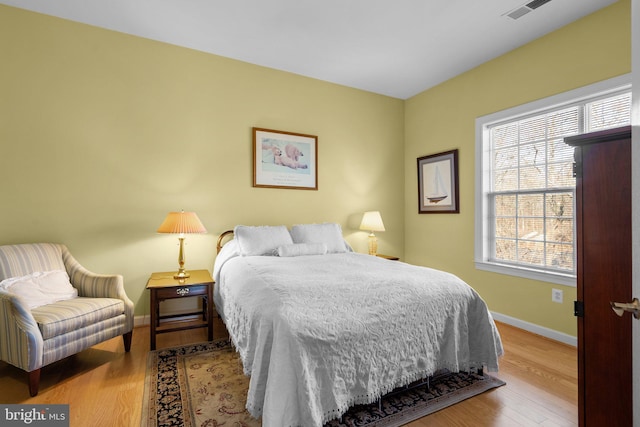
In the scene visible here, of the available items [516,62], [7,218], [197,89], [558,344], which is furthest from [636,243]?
[7,218]

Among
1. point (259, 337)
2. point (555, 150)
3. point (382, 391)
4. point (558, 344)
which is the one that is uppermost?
point (555, 150)

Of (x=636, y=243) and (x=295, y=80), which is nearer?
(x=636, y=243)

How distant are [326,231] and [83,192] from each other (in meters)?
2.44

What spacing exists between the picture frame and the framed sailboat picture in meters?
1.56

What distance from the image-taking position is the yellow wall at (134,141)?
9.09 feet

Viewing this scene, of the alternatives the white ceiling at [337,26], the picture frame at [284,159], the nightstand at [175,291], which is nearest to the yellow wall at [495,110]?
the white ceiling at [337,26]

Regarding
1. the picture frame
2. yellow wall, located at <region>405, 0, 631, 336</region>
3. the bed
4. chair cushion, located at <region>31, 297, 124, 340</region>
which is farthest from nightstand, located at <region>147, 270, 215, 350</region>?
yellow wall, located at <region>405, 0, 631, 336</region>

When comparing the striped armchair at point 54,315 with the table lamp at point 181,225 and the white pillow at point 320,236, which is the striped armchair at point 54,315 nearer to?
the table lamp at point 181,225

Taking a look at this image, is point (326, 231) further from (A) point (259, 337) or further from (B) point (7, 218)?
(B) point (7, 218)

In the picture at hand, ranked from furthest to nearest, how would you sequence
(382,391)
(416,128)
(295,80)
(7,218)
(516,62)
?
(416,128) → (295,80) → (516,62) → (7,218) → (382,391)

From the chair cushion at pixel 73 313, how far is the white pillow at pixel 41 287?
0.24ft

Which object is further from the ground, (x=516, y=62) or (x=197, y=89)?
(x=516, y=62)

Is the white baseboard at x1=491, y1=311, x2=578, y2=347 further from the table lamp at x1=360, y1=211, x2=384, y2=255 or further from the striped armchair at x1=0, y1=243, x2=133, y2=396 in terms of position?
the striped armchair at x1=0, y1=243, x2=133, y2=396

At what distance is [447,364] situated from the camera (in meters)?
2.02
